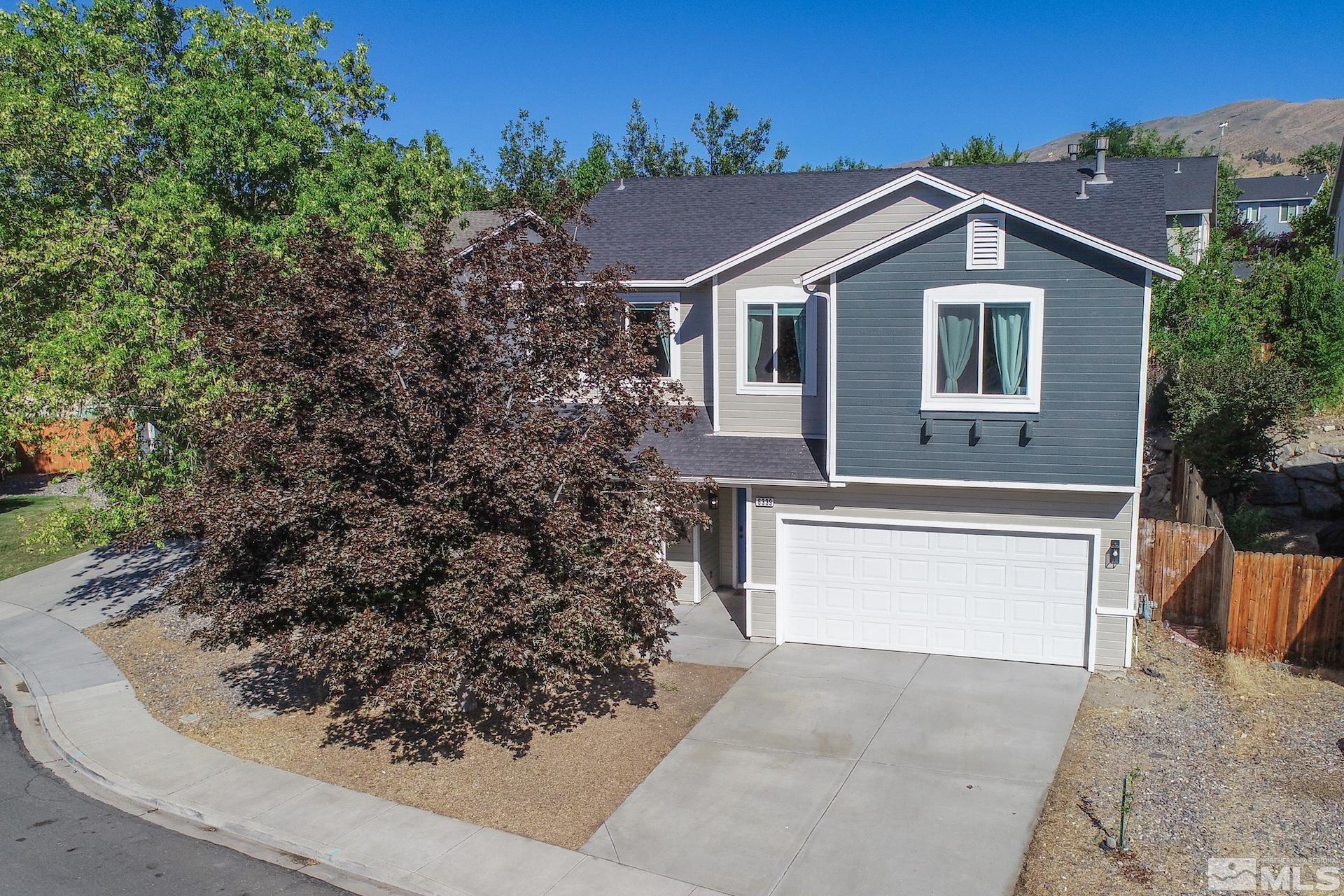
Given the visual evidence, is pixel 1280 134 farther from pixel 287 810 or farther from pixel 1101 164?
pixel 287 810

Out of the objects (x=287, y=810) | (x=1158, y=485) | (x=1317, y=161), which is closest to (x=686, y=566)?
(x=287, y=810)

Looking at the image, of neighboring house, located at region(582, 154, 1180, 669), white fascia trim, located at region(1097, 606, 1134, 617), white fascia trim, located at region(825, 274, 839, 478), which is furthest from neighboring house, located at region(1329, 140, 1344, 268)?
white fascia trim, located at region(825, 274, 839, 478)

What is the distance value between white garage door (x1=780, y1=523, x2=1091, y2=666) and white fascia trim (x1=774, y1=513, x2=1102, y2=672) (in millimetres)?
60

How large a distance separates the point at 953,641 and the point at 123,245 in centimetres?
1468

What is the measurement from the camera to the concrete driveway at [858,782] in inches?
340

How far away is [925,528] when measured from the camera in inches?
536

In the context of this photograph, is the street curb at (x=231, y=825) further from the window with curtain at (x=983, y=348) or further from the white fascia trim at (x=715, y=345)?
the window with curtain at (x=983, y=348)

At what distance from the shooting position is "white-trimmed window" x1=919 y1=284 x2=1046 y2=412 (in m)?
12.5

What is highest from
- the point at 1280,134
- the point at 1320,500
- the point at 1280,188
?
the point at 1280,134

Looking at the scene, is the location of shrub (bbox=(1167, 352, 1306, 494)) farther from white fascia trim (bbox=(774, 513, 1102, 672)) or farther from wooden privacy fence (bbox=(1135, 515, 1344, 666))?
white fascia trim (bbox=(774, 513, 1102, 672))

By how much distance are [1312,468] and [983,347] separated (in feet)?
37.6

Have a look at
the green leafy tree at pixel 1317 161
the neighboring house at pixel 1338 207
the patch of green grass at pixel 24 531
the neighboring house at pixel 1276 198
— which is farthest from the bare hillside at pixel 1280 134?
the patch of green grass at pixel 24 531

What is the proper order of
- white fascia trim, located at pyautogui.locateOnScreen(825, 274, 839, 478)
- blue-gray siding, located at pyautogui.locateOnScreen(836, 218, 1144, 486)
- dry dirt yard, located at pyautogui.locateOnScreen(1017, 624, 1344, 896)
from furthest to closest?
white fascia trim, located at pyautogui.locateOnScreen(825, 274, 839, 478) → blue-gray siding, located at pyautogui.locateOnScreen(836, 218, 1144, 486) → dry dirt yard, located at pyautogui.locateOnScreen(1017, 624, 1344, 896)

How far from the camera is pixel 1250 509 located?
709 inches
